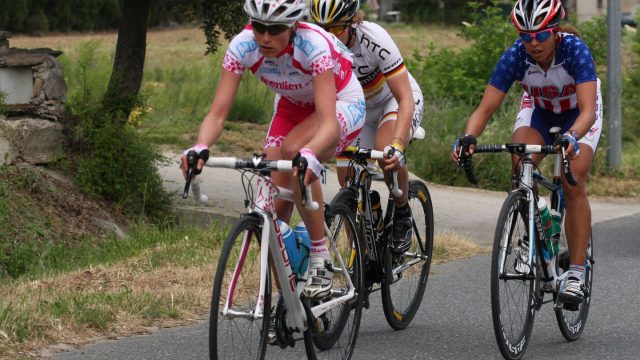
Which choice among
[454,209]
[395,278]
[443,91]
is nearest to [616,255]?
[454,209]

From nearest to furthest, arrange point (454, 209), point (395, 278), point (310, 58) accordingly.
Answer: point (310, 58)
point (395, 278)
point (454, 209)

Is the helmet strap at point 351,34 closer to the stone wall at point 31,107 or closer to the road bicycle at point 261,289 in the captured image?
the road bicycle at point 261,289

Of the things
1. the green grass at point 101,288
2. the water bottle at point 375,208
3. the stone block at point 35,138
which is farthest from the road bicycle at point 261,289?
the stone block at point 35,138

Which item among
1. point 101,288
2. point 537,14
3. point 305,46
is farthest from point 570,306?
point 101,288

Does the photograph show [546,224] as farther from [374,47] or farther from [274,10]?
[274,10]

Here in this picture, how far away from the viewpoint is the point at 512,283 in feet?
21.6

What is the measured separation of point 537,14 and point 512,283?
4.79ft

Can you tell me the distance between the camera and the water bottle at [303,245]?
5975mm

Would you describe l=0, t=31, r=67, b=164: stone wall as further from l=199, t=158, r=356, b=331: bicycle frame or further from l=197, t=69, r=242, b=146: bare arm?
l=199, t=158, r=356, b=331: bicycle frame

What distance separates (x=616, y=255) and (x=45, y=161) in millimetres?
5066

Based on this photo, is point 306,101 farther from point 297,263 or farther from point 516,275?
point 516,275

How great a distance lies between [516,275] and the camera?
21.4 feet

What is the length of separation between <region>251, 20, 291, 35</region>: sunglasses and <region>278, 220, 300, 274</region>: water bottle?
2.88 ft

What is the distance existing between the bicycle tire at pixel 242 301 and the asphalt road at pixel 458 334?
43.6 inches
